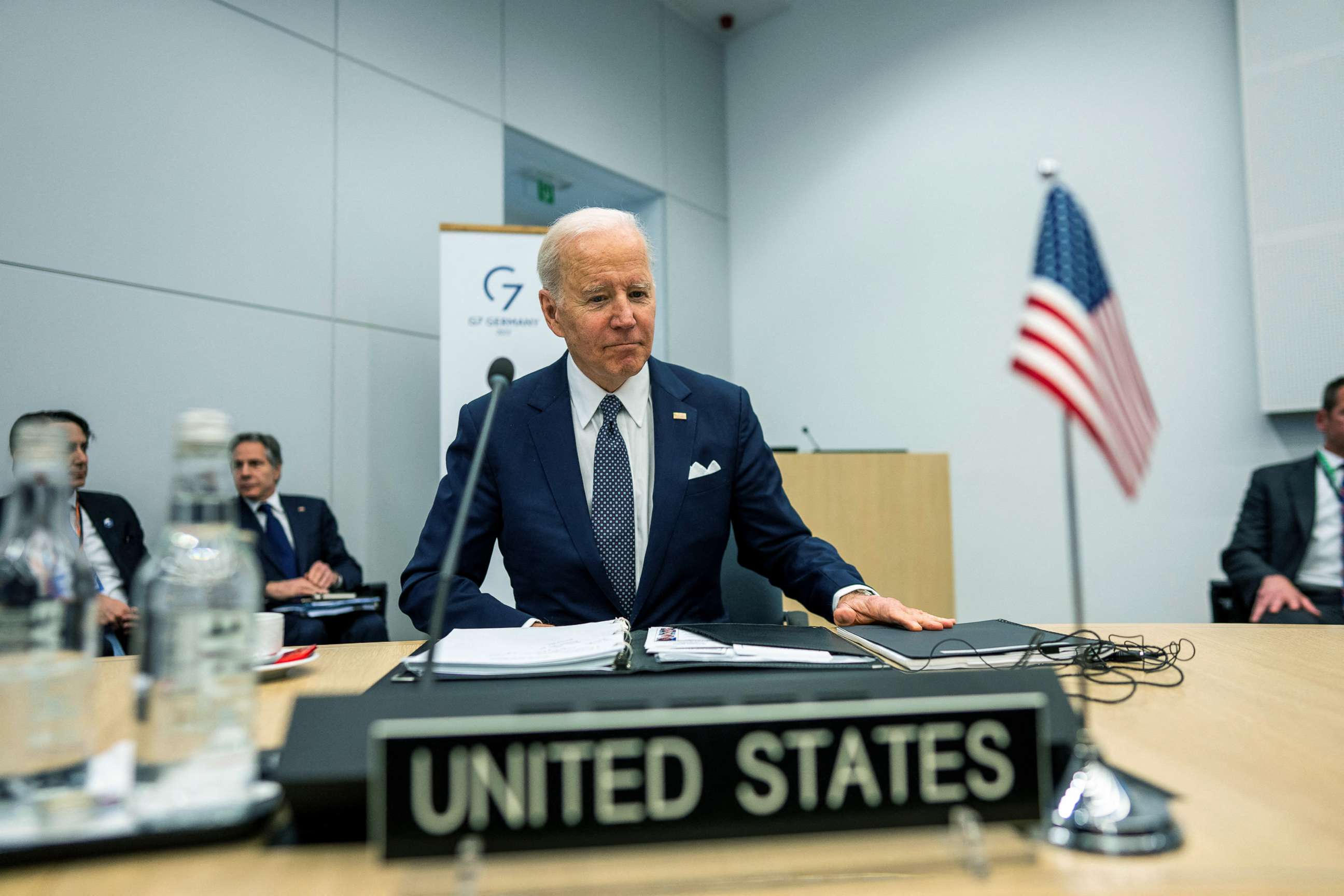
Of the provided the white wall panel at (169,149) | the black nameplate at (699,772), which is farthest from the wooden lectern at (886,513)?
the black nameplate at (699,772)

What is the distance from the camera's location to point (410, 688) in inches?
31.5

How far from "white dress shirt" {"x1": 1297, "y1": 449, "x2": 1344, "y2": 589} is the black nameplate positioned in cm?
306

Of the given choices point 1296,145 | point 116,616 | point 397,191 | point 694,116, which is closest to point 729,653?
point 116,616

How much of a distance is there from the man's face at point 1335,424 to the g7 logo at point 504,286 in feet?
10.0

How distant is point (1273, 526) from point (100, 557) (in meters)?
4.10

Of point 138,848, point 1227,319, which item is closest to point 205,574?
point 138,848

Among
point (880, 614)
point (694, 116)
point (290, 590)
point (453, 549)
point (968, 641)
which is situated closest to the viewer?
point (453, 549)

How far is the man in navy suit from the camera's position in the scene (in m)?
1.47

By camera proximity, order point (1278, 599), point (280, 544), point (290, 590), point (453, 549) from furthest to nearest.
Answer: point (280, 544)
point (290, 590)
point (1278, 599)
point (453, 549)

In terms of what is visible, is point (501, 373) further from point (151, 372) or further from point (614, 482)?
point (151, 372)

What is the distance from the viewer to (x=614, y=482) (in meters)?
1.53

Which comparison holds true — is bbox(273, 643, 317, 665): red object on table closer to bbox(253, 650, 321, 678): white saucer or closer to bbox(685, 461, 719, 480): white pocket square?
bbox(253, 650, 321, 678): white saucer

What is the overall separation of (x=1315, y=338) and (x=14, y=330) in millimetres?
4672

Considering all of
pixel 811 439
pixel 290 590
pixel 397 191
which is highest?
pixel 397 191
